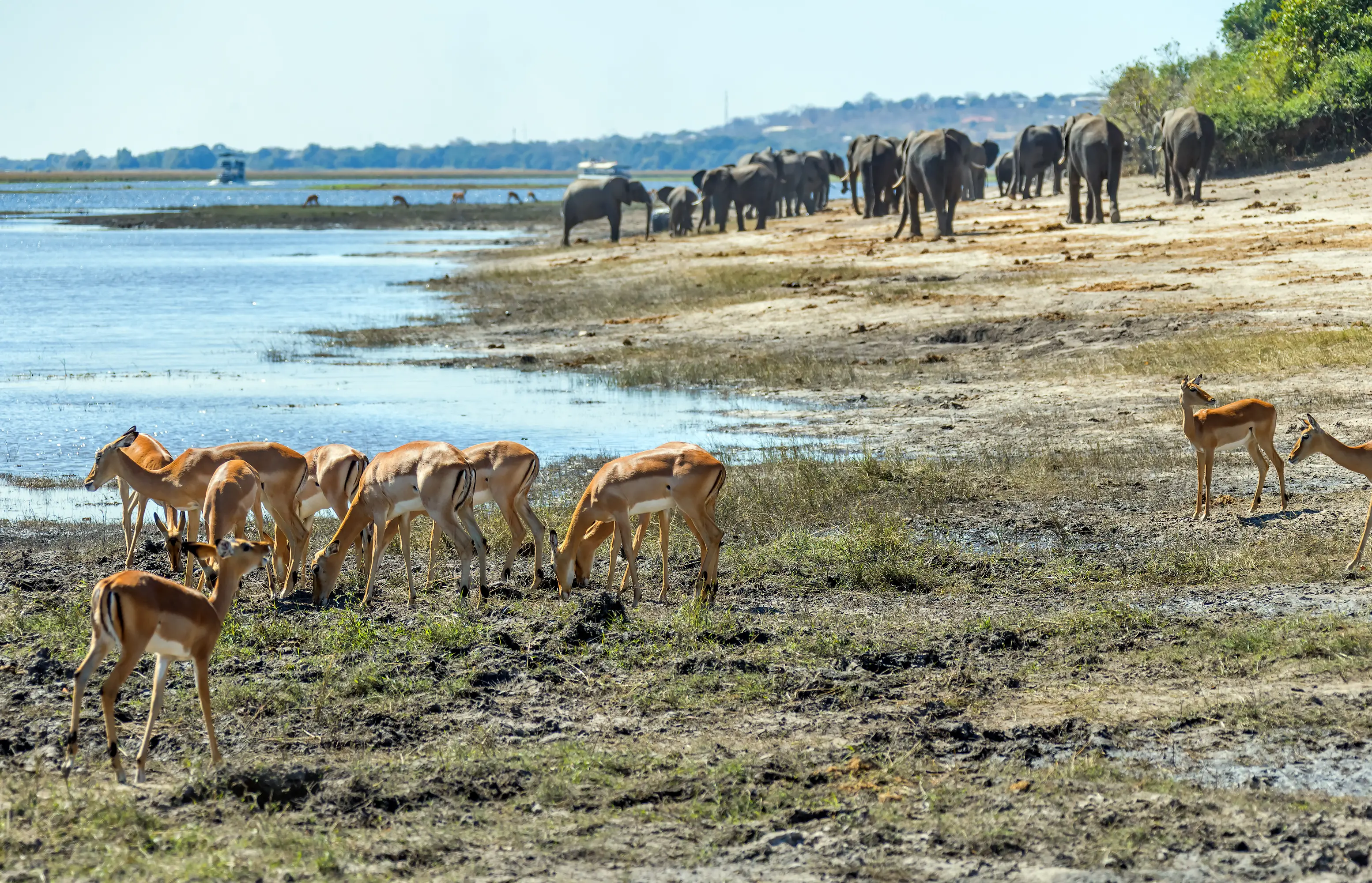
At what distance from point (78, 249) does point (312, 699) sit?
60.1 m

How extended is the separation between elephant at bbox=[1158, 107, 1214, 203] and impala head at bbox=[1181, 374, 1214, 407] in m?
27.4

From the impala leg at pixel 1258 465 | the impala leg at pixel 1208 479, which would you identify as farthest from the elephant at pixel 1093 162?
the impala leg at pixel 1208 479

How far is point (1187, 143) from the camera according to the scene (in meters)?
38.3

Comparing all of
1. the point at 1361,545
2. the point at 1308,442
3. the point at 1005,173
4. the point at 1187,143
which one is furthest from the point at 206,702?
the point at 1005,173

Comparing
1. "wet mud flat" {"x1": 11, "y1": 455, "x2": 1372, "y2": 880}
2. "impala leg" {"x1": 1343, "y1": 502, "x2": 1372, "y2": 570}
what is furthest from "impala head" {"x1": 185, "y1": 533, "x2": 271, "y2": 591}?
"impala leg" {"x1": 1343, "y1": 502, "x2": 1372, "y2": 570}

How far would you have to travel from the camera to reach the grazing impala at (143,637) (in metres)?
6.69

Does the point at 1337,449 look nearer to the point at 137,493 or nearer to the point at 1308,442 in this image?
the point at 1308,442

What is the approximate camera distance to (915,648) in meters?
8.94

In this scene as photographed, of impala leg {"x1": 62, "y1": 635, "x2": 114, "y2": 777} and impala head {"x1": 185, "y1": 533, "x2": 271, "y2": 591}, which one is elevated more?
impala head {"x1": 185, "y1": 533, "x2": 271, "y2": 591}

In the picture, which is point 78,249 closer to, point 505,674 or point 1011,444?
point 1011,444

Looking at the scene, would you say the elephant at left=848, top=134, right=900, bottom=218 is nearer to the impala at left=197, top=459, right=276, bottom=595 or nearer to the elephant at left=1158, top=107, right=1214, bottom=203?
the elephant at left=1158, top=107, right=1214, bottom=203

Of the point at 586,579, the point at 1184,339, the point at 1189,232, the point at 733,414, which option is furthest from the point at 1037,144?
the point at 586,579

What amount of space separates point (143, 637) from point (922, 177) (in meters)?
33.2

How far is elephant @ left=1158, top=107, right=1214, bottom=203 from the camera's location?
3812cm
